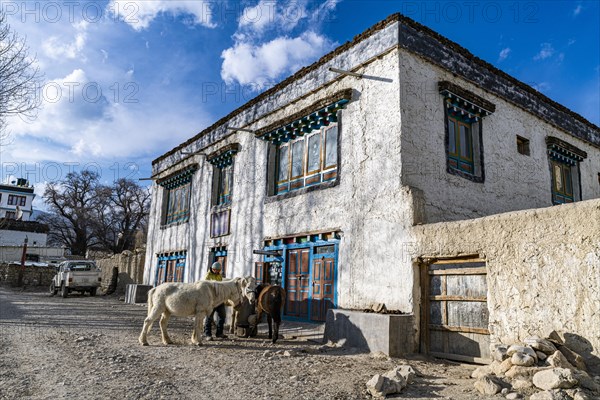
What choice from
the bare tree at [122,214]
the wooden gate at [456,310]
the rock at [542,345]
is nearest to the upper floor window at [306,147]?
the wooden gate at [456,310]

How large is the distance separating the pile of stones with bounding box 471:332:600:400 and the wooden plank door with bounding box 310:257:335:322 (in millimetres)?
4746

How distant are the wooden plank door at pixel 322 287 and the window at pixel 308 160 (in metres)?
2.15

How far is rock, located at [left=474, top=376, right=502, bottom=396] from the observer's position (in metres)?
5.05

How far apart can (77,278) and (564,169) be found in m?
20.8

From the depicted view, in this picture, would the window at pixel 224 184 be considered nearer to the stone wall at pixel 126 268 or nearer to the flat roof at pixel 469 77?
the flat roof at pixel 469 77

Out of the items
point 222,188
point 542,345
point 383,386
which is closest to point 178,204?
point 222,188

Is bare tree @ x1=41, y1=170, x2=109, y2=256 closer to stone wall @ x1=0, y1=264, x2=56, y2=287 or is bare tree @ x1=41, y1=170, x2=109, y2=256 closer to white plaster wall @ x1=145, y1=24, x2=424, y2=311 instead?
stone wall @ x1=0, y1=264, x2=56, y2=287

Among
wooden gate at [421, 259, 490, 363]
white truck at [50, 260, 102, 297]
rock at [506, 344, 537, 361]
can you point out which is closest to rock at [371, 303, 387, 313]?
wooden gate at [421, 259, 490, 363]

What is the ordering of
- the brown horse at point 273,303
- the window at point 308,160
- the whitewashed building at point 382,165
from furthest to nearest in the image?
the window at point 308,160
the whitewashed building at point 382,165
the brown horse at point 273,303

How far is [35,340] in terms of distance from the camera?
816cm

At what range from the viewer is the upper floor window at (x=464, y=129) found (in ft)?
33.7

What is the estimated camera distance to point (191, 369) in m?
6.09

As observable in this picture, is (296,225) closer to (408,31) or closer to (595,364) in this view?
(408,31)

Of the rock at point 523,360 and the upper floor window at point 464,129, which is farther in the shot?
the upper floor window at point 464,129
